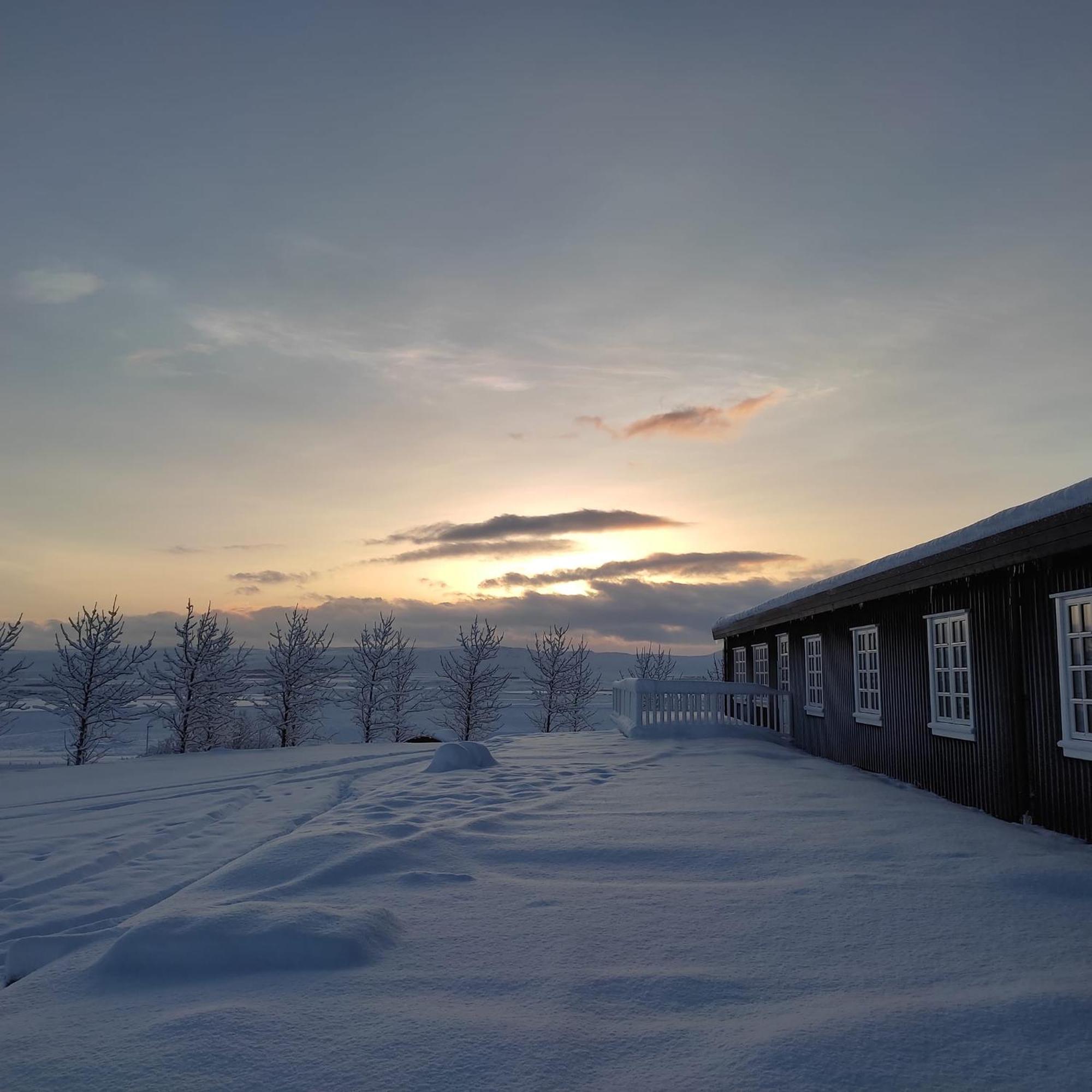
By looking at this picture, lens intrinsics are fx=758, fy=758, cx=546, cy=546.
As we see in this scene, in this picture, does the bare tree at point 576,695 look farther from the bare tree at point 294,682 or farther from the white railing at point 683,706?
the white railing at point 683,706

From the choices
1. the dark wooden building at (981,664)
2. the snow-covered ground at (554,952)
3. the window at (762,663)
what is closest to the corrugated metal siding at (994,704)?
the dark wooden building at (981,664)

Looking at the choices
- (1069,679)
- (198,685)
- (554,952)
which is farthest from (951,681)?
(198,685)

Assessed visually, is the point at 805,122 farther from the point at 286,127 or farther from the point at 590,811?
the point at 590,811

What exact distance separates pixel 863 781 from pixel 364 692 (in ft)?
102

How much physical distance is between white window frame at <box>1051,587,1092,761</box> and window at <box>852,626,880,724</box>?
175 inches

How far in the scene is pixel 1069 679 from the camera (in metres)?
6.88

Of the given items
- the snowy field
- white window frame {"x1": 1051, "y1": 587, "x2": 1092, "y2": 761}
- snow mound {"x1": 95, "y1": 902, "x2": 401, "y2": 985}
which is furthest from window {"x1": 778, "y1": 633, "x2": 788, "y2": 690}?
the snowy field

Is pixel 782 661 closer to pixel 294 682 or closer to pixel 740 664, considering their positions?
pixel 740 664

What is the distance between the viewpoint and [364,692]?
125 ft

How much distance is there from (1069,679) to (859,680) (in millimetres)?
5445

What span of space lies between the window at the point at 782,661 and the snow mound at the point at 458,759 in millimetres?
8226

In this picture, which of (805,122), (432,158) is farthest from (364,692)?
(805,122)

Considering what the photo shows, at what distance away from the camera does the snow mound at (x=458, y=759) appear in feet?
35.2

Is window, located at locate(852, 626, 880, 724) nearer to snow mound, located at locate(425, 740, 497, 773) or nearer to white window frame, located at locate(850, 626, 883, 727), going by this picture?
white window frame, located at locate(850, 626, 883, 727)
